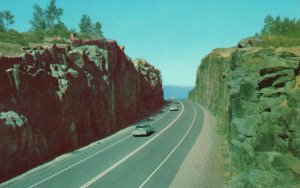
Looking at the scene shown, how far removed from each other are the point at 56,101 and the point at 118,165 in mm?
13903

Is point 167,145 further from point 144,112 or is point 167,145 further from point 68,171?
point 144,112

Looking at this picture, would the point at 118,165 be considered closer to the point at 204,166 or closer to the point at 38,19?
the point at 204,166

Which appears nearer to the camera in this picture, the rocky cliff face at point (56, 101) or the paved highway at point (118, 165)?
the paved highway at point (118, 165)

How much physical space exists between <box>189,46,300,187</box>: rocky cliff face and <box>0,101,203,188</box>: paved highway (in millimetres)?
6252

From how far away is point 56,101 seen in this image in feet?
133

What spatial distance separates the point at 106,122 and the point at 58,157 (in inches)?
683

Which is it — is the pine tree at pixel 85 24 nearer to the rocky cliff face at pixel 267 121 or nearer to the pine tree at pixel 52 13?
the pine tree at pixel 52 13

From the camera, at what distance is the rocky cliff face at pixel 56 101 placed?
1266 inches

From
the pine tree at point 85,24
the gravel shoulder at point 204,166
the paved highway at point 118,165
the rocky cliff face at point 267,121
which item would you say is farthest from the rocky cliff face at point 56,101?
the pine tree at point 85,24

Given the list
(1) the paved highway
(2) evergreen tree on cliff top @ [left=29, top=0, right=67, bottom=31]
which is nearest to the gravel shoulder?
(1) the paved highway

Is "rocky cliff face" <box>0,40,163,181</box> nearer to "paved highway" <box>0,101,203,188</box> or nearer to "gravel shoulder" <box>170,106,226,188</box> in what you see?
"paved highway" <box>0,101,203,188</box>

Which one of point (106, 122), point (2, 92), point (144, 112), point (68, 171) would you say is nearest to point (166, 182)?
point (68, 171)

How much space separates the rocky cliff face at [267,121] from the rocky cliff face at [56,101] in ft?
60.5

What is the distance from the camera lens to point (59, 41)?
53219 millimetres
